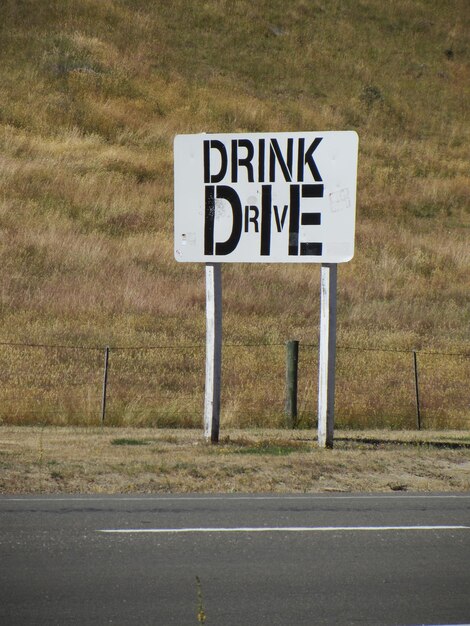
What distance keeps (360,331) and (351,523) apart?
1853cm

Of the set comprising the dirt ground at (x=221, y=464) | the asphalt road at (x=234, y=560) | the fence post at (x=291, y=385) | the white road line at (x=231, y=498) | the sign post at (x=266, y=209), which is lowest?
the asphalt road at (x=234, y=560)

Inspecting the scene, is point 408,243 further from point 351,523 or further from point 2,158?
point 351,523

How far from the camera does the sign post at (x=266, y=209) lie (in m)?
14.6

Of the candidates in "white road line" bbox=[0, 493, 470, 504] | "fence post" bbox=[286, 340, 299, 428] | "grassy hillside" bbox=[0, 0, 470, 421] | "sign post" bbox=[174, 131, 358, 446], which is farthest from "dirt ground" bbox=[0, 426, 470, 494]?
"grassy hillside" bbox=[0, 0, 470, 421]

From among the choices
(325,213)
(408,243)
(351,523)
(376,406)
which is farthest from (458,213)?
(351,523)

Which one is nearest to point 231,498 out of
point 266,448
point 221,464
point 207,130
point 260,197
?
point 221,464

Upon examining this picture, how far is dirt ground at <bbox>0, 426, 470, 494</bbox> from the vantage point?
465 inches

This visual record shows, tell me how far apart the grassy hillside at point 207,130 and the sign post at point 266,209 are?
4.57m

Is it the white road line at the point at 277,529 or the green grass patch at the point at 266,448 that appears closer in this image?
the white road line at the point at 277,529

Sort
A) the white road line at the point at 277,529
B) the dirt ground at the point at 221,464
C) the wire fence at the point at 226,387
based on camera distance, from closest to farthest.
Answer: the white road line at the point at 277,529 < the dirt ground at the point at 221,464 < the wire fence at the point at 226,387

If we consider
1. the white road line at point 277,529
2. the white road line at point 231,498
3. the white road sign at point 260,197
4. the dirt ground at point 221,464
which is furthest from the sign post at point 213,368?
the white road line at point 277,529

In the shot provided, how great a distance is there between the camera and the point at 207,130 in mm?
45625

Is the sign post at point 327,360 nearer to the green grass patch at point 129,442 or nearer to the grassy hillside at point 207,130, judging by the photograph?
the green grass patch at point 129,442

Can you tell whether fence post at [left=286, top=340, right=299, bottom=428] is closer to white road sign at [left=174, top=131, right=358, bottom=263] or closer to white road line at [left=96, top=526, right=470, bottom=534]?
white road sign at [left=174, top=131, right=358, bottom=263]
